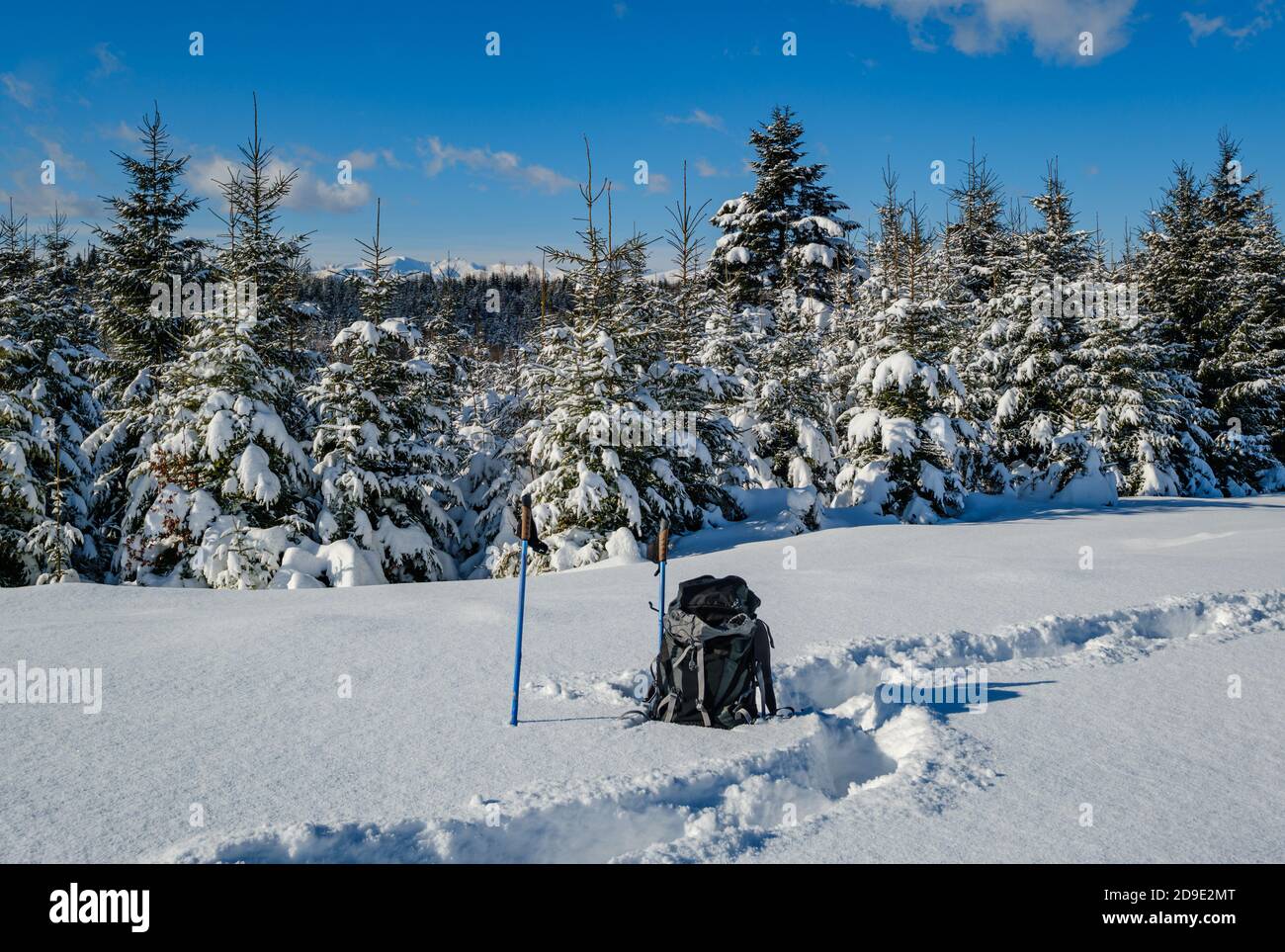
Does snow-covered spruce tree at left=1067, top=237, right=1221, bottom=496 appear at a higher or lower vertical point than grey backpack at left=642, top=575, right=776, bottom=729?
higher

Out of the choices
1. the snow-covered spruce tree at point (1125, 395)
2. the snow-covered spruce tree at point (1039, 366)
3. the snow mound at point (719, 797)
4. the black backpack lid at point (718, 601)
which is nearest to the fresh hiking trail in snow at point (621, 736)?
the snow mound at point (719, 797)

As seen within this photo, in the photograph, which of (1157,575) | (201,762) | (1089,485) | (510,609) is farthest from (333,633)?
(1089,485)

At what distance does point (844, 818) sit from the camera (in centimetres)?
381

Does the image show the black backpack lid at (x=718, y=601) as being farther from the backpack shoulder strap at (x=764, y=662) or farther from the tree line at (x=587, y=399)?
the tree line at (x=587, y=399)

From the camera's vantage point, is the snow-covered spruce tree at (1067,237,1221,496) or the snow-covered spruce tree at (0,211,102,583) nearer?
the snow-covered spruce tree at (0,211,102,583)

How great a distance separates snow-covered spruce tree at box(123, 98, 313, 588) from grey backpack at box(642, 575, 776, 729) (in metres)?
8.46

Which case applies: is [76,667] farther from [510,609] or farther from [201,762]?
[510,609]

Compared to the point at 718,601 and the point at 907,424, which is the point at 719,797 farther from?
the point at 907,424

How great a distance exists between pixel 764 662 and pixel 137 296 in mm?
16391

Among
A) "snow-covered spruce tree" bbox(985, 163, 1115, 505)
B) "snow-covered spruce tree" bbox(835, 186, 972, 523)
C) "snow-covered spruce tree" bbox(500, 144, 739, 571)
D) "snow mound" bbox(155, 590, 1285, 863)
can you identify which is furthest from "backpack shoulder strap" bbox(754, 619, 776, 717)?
"snow-covered spruce tree" bbox(985, 163, 1115, 505)

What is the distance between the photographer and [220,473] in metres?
12.0

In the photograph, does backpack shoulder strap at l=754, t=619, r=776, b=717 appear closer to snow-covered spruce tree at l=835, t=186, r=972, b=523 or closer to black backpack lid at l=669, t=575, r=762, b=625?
black backpack lid at l=669, t=575, r=762, b=625

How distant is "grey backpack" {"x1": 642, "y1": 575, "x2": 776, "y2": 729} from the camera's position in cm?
492

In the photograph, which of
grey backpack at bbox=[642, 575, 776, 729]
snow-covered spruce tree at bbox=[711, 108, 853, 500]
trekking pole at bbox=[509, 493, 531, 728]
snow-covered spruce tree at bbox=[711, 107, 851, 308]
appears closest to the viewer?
trekking pole at bbox=[509, 493, 531, 728]
